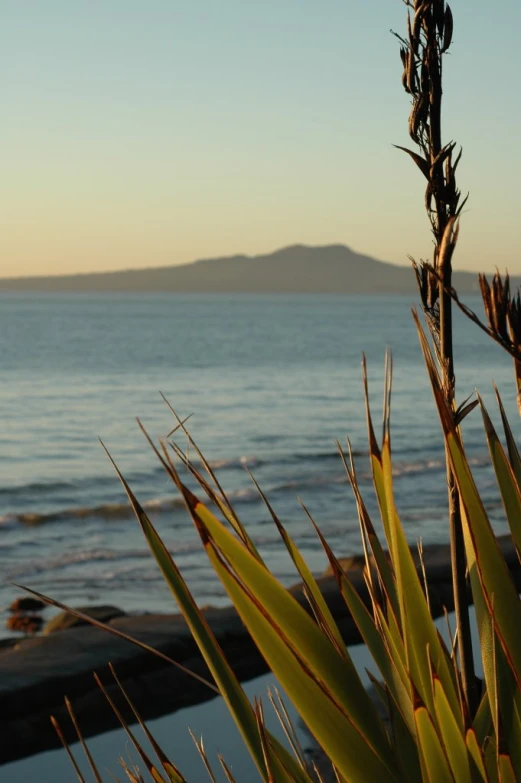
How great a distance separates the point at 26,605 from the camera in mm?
8617

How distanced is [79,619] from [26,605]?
4.47ft

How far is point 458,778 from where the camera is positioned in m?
1.01

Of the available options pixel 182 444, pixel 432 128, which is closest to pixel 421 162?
pixel 432 128

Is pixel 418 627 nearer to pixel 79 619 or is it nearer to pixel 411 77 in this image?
pixel 411 77

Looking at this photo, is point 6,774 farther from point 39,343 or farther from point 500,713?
point 39,343

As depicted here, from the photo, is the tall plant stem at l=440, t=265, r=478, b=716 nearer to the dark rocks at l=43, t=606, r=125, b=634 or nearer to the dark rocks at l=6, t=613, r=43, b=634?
the dark rocks at l=43, t=606, r=125, b=634

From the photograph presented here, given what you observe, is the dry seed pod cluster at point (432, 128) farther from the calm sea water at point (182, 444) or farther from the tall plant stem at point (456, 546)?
the calm sea water at point (182, 444)

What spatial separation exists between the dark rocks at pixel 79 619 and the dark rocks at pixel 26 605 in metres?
1.07

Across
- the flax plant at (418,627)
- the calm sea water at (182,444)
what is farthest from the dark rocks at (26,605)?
the flax plant at (418,627)

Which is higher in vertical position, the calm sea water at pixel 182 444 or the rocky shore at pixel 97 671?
the rocky shore at pixel 97 671

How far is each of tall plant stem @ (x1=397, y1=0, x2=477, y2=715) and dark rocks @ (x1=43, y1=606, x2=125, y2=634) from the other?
6370 millimetres

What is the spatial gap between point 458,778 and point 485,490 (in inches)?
584

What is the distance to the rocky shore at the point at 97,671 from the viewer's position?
215 inches

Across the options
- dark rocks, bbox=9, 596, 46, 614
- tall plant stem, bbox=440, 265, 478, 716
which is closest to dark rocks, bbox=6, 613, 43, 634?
dark rocks, bbox=9, 596, 46, 614
